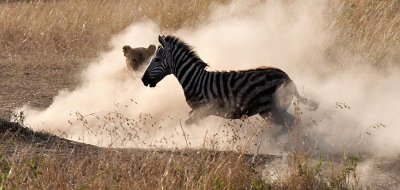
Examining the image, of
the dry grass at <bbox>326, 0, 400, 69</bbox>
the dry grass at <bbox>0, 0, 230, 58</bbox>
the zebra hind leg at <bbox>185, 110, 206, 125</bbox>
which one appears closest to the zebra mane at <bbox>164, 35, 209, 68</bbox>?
the zebra hind leg at <bbox>185, 110, 206, 125</bbox>

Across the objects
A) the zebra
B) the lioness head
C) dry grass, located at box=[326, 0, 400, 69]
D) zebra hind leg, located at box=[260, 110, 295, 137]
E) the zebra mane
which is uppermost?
dry grass, located at box=[326, 0, 400, 69]

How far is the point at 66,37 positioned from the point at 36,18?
129 cm

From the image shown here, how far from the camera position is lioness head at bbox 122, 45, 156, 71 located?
1388 centimetres

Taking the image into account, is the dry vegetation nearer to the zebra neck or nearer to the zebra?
the zebra

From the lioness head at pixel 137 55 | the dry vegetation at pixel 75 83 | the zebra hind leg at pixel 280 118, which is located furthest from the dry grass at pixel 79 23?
the zebra hind leg at pixel 280 118

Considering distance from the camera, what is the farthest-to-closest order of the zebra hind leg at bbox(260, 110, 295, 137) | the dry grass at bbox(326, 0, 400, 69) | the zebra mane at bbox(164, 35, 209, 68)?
the dry grass at bbox(326, 0, 400, 69) → the zebra mane at bbox(164, 35, 209, 68) → the zebra hind leg at bbox(260, 110, 295, 137)

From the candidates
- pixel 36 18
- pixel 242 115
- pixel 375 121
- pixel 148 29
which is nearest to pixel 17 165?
pixel 242 115

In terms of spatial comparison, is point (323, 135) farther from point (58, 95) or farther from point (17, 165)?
point (58, 95)

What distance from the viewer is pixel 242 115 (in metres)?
10.6

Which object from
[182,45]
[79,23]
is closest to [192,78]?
[182,45]

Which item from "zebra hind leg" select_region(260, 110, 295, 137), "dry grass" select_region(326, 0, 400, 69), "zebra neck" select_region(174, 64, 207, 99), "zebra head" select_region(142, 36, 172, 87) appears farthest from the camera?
"dry grass" select_region(326, 0, 400, 69)

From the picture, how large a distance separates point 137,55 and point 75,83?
2.21 meters

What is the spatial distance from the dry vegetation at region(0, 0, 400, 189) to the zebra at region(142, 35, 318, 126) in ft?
4.57

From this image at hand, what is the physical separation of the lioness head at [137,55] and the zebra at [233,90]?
254 centimetres
